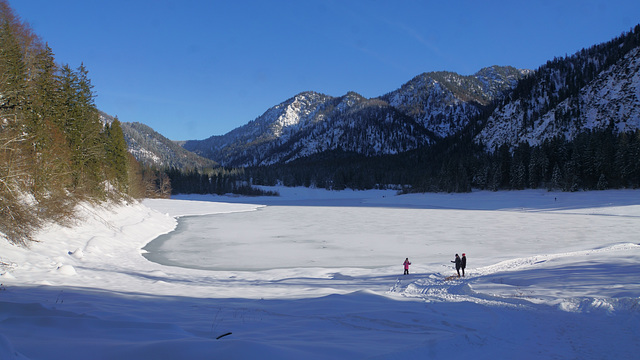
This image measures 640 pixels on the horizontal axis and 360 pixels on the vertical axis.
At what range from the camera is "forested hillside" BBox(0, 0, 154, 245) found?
1481cm

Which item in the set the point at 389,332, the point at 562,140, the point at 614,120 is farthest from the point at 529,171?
the point at 389,332

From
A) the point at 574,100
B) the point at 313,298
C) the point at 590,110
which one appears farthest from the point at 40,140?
the point at 574,100

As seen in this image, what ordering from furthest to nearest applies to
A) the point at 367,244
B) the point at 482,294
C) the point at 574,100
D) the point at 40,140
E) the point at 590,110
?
the point at 574,100, the point at 590,110, the point at 367,244, the point at 40,140, the point at 482,294

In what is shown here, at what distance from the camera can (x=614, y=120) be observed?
9169 centimetres

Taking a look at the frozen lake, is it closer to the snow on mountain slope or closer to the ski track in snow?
the ski track in snow

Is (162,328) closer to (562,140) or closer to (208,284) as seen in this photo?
(208,284)

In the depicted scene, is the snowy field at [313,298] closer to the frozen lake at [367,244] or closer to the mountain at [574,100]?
the frozen lake at [367,244]

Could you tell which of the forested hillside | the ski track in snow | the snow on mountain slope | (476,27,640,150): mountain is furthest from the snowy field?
the snow on mountain slope

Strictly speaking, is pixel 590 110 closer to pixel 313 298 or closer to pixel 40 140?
pixel 313 298

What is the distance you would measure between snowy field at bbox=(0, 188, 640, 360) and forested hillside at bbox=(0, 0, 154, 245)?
5.85 feet

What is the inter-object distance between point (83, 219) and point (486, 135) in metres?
144

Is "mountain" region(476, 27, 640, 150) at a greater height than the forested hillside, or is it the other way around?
"mountain" region(476, 27, 640, 150)

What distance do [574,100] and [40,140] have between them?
13466cm

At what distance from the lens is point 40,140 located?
71.3ft
